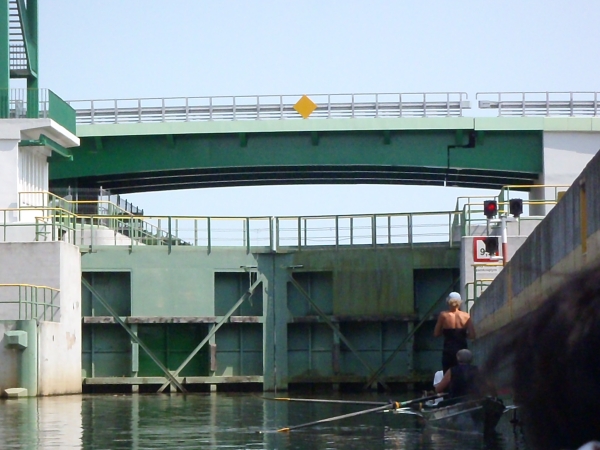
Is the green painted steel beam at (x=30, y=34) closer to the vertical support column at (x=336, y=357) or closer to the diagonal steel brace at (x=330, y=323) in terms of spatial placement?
the diagonal steel brace at (x=330, y=323)

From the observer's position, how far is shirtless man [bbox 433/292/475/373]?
15.9m

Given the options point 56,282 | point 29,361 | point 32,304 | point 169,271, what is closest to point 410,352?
point 169,271

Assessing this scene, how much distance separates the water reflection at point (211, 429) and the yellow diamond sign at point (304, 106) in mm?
16735

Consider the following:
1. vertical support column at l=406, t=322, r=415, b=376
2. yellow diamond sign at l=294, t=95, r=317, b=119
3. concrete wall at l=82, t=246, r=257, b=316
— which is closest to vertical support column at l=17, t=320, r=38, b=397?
concrete wall at l=82, t=246, r=257, b=316

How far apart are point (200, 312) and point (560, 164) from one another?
13.9m

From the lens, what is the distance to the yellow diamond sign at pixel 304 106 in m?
38.0

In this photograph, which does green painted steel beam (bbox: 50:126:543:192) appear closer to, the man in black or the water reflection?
the water reflection

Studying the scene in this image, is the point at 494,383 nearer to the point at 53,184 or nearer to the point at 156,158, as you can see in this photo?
the point at 156,158

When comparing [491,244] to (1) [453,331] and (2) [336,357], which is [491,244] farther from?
(2) [336,357]

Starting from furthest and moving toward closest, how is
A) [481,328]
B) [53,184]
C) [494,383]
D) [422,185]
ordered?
[422,185] → [53,184] → [481,328] → [494,383]

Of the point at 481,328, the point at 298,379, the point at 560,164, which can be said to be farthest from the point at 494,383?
the point at 560,164

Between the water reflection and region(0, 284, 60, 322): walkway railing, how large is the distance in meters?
3.29

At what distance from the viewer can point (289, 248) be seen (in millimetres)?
31188

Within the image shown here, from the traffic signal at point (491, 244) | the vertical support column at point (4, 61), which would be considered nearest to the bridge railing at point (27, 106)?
the vertical support column at point (4, 61)
